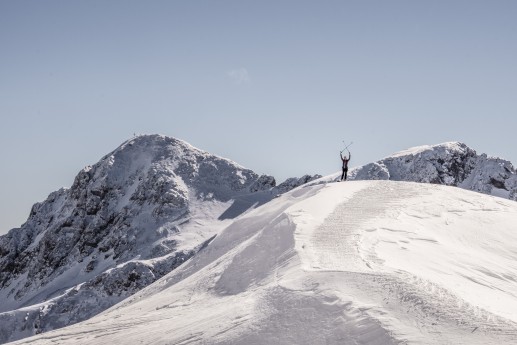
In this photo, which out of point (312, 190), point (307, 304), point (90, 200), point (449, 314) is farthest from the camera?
point (90, 200)

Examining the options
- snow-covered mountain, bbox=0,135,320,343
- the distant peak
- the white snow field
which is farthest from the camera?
the distant peak

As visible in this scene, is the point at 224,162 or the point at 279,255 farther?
the point at 224,162

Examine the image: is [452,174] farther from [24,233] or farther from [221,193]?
[24,233]

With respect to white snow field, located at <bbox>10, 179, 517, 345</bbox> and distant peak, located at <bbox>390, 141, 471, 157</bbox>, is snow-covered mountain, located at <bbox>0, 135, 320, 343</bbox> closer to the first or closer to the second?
distant peak, located at <bbox>390, 141, 471, 157</bbox>

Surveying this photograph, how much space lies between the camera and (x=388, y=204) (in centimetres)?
2570

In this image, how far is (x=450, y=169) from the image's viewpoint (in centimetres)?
7656

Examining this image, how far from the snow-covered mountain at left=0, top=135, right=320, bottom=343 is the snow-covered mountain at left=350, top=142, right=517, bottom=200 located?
10924 millimetres

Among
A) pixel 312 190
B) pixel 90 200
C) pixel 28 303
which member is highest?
pixel 90 200

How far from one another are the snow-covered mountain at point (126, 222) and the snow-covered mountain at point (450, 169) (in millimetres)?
10924

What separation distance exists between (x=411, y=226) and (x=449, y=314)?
9.51 metres

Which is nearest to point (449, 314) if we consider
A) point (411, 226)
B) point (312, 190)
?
point (411, 226)

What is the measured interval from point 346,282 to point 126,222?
6499cm

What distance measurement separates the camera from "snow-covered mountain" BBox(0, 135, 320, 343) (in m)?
63.5

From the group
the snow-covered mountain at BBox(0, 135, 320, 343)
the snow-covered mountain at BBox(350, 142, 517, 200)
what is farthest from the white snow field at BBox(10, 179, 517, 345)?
the snow-covered mountain at BBox(350, 142, 517, 200)
